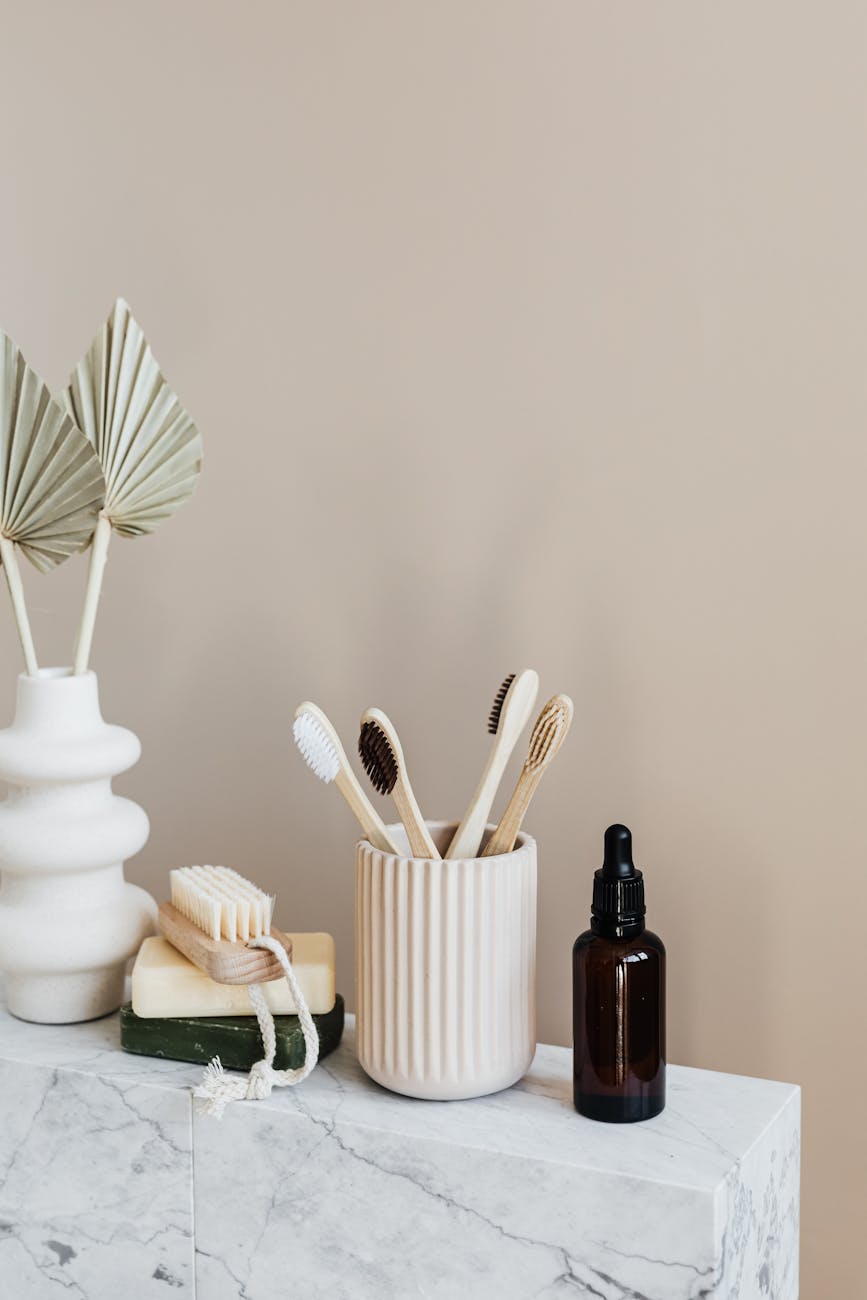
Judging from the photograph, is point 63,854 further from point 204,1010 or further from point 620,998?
point 620,998

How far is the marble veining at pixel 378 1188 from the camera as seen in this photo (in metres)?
0.63

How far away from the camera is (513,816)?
734 mm

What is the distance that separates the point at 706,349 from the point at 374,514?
270mm

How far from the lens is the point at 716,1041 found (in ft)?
2.73

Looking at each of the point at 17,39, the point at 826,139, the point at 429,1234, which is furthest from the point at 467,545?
the point at 17,39

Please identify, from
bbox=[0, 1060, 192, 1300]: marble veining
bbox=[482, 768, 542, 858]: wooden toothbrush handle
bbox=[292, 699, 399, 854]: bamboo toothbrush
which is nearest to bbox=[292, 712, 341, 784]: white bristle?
bbox=[292, 699, 399, 854]: bamboo toothbrush

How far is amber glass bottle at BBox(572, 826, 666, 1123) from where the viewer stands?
674 millimetres

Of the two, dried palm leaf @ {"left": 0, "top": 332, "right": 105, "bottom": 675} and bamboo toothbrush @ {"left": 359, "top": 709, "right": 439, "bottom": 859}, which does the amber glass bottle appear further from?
dried palm leaf @ {"left": 0, "top": 332, "right": 105, "bottom": 675}

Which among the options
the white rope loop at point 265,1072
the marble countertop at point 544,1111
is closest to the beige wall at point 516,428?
the marble countertop at point 544,1111

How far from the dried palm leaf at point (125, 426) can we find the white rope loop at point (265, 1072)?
270mm

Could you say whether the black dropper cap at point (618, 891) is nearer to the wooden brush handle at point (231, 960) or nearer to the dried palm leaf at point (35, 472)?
the wooden brush handle at point (231, 960)

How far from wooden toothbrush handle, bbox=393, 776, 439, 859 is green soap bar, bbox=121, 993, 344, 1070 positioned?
0.44 feet

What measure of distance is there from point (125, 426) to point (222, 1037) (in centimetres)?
41

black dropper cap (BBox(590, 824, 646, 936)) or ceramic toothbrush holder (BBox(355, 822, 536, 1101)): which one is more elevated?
black dropper cap (BBox(590, 824, 646, 936))
